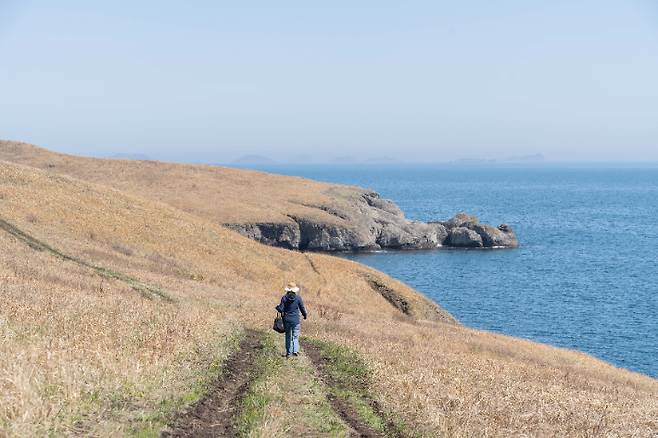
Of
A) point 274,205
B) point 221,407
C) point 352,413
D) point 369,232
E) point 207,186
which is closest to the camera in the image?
point 221,407

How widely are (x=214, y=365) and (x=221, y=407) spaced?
3.98 meters

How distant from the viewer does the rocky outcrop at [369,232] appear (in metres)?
110

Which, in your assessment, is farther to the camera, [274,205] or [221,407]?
[274,205]

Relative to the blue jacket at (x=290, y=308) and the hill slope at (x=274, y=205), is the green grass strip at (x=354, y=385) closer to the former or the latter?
the blue jacket at (x=290, y=308)

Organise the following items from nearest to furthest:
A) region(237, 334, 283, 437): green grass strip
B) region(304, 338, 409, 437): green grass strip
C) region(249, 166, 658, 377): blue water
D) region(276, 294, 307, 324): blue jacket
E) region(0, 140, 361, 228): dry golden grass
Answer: region(237, 334, 283, 437): green grass strip
region(304, 338, 409, 437): green grass strip
region(276, 294, 307, 324): blue jacket
region(249, 166, 658, 377): blue water
region(0, 140, 361, 228): dry golden grass

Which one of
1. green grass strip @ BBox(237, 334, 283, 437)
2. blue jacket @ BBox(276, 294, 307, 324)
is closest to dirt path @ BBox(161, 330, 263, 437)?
green grass strip @ BBox(237, 334, 283, 437)

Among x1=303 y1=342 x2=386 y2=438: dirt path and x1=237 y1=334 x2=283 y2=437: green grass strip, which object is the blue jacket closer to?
x1=237 y1=334 x2=283 y2=437: green grass strip

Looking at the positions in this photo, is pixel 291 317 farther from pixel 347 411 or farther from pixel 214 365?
pixel 347 411

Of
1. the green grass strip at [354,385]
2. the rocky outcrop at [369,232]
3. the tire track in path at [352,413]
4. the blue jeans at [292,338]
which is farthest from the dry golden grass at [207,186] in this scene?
the tire track in path at [352,413]

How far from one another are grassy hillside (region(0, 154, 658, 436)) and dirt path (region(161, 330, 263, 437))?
0.25 meters

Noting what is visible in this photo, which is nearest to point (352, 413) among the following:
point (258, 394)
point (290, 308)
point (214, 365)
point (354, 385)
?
point (258, 394)

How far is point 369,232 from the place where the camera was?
12119 cm

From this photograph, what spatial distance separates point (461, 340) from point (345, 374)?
18.9 m

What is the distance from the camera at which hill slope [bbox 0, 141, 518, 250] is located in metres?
108
